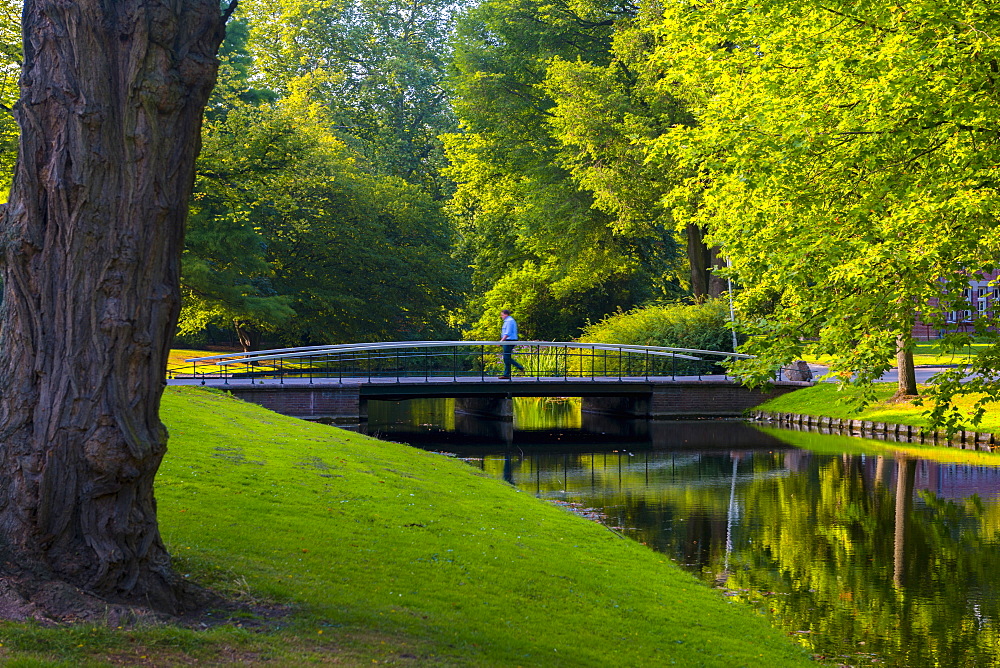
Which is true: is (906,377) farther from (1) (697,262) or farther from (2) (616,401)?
(1) (697,262)

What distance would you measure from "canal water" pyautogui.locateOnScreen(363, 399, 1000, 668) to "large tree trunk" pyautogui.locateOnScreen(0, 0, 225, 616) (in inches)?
251

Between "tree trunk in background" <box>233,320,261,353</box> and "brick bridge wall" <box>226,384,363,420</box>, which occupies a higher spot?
"tree trunk in background" <box>233,320,261,353</box>

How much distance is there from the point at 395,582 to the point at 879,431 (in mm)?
22153

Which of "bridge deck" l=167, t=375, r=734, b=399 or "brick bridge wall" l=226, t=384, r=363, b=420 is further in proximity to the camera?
"bridge deck" l=167, t=375, r=734, b=399

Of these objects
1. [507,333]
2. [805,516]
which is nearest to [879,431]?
[507,333]

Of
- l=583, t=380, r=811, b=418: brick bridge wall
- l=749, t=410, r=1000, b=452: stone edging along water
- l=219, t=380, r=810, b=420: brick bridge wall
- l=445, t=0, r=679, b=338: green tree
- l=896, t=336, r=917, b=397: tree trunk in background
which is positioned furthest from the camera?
l=445, t=0, r=679, b=338: green tree

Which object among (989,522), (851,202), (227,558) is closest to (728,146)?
(851,202)

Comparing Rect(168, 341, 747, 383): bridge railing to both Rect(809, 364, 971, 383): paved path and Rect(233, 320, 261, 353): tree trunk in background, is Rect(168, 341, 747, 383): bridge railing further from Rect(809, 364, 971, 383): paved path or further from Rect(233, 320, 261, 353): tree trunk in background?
Rect(233, 320, 261, 353): tree trunk in background

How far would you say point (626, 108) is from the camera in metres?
38.3

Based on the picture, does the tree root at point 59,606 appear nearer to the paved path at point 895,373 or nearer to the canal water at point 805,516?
the canal water at point 805,516

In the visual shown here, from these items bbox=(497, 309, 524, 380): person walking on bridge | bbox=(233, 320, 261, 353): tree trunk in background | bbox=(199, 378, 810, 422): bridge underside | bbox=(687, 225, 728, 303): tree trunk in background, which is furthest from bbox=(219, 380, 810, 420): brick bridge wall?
bbox=(233, 320, 261, 353): tree trunk in background

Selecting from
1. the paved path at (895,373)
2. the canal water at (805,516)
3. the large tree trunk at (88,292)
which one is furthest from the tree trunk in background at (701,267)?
the large tree trunk at (88,292)

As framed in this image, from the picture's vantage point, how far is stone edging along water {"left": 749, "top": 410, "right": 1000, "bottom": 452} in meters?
25.4

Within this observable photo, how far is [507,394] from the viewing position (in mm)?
32156
